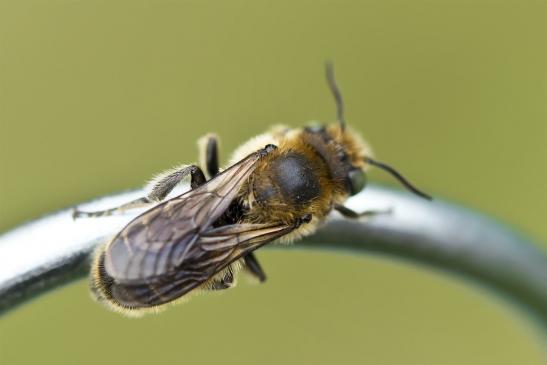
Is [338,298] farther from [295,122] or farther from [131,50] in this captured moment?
[131,50]

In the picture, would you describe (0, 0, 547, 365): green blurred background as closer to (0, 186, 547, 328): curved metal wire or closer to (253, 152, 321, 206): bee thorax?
(253, 152, 321, 206): bee thorax

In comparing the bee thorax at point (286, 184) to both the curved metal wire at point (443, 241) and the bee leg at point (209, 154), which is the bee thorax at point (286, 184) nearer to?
the bee leg at point (209, 154)

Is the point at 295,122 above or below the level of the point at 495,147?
above

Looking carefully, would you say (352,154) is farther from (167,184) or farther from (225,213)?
(167,184)

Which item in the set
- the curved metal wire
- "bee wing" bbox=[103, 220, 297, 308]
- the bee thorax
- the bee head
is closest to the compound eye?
the bee head

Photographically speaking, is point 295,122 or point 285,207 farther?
point 295,122

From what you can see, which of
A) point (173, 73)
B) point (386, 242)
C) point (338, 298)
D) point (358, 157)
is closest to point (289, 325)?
point (338, 298)
